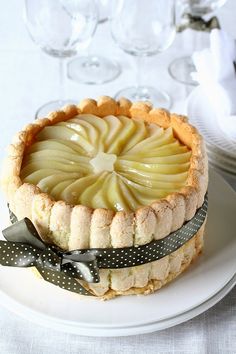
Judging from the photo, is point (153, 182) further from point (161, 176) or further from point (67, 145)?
point (67, 145)

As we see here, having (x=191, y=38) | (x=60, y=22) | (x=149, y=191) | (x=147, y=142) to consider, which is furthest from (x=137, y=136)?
(x=191, y=38)

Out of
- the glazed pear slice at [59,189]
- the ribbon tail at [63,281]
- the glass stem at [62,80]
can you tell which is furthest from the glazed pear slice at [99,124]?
the glass stem at [62,80]

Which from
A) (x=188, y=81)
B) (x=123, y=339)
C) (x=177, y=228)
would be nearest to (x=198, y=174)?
(x=177, y=228)

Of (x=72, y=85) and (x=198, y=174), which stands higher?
(x=198, y=174)

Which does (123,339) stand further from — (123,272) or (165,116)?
(165,116)

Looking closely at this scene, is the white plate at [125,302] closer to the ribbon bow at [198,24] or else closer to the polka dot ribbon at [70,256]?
the polka dot ribbon at [70,256]

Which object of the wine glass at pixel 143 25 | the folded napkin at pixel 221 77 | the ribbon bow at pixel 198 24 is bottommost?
the ribbon bow at pixel 198 24
